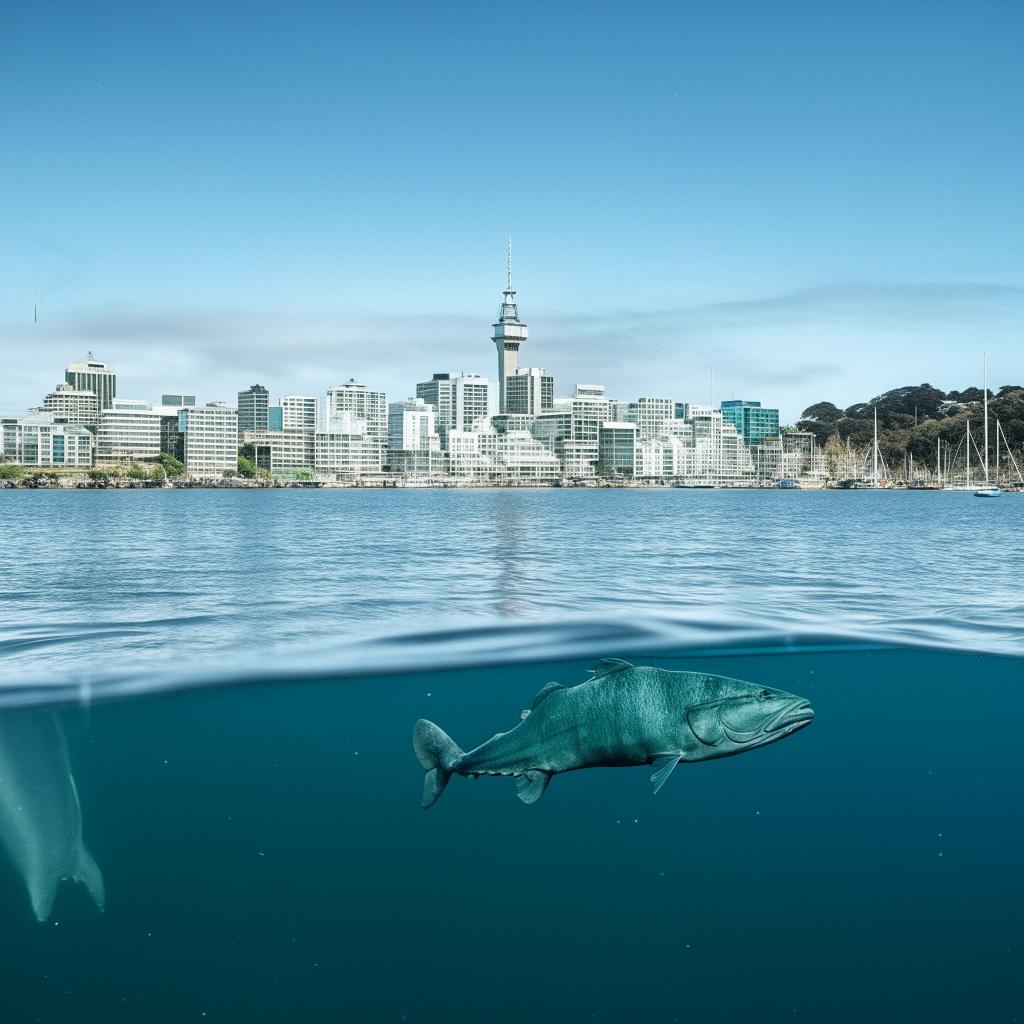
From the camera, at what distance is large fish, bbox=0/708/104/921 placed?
270 inches

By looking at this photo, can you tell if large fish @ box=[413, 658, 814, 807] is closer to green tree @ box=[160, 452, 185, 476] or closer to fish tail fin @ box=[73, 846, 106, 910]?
fish tail fin @ box=[73, 846, 106, 910]

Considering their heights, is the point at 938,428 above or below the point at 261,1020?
above

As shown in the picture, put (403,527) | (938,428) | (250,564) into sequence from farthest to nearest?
(938,428), (403,527), (250,564)

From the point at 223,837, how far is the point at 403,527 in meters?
37.2

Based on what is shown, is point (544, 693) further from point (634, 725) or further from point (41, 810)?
point (41, 810)

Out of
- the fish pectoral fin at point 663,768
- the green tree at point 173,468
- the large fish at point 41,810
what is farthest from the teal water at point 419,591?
the green tree at point 173,468

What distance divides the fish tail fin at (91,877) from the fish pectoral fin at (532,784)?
5.16m

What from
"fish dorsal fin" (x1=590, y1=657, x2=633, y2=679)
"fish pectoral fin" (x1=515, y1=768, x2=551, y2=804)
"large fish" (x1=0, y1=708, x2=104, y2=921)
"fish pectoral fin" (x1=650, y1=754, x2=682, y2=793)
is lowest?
"large fish" (x1=0, y1=708, x2=104, y2=921)

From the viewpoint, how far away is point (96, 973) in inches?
223

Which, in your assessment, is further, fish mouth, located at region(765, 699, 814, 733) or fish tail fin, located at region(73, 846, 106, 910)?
fish tail fin, located at region(73, 846, 106, 910)

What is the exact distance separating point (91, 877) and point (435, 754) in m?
5.48

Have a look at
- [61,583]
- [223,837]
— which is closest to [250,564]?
[61,583]

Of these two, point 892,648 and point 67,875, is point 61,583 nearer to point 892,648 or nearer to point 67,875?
point 67,875

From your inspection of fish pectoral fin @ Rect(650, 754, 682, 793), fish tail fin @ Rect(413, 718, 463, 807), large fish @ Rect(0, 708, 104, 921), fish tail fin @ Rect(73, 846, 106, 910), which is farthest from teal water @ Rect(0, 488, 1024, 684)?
fish pectoral fin @ Rect(650, 754, 682, 793)
